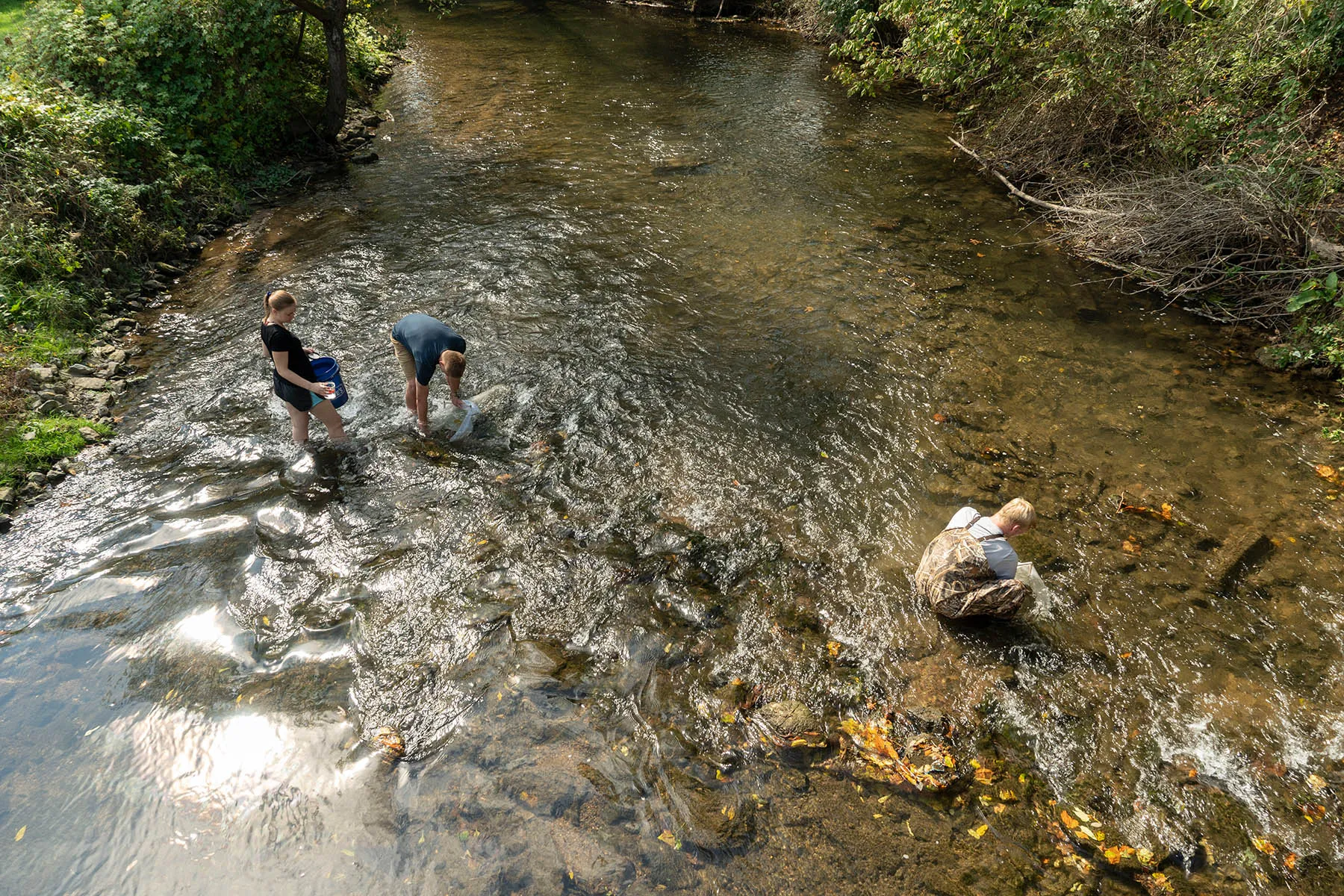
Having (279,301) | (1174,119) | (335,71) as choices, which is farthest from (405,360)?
(1174,119)

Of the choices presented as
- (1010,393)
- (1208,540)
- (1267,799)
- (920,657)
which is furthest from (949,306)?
(1267,799)

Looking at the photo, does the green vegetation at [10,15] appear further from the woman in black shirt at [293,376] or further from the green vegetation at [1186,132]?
the green vegetation at [1186,132]

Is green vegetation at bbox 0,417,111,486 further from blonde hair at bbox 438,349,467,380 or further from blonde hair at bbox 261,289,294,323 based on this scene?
blonde hair at bbox 438,349,467,380

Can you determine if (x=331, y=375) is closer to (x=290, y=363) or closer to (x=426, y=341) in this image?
(x=290, y=363)

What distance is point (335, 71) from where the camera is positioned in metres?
12.9

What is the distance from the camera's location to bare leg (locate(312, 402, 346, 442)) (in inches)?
268

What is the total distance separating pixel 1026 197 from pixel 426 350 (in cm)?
1081

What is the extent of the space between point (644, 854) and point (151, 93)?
44.6ft

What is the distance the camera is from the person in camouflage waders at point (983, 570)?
538 cm

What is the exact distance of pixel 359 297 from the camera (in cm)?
937

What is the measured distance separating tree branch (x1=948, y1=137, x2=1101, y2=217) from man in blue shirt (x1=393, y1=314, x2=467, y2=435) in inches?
388

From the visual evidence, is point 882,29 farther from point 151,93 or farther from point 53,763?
point 53,763

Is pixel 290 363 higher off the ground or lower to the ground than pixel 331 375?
higher

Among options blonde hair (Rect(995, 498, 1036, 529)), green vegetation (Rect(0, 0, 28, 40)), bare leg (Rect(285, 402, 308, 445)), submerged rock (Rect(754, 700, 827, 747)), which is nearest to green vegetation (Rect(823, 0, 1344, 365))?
blonde hair (Rect(995, 498, 1036, 529))
